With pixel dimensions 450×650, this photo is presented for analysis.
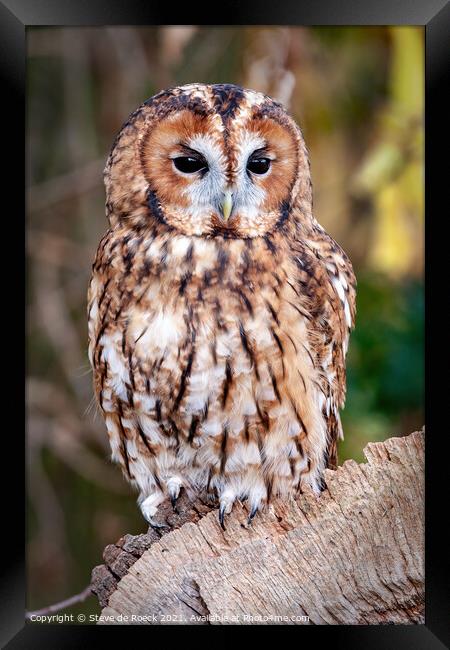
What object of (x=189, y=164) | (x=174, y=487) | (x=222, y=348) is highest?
(x=189, y=164)

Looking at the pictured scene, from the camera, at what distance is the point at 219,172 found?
1863 mm

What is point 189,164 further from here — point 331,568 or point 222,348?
point 331,568

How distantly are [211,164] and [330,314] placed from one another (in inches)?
17.4

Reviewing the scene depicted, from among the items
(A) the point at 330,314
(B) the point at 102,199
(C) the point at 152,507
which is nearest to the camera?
(A) the point at 330,314

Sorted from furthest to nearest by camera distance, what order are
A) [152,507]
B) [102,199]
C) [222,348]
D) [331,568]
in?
[102,199], [152,507], [222,348], [331,568]

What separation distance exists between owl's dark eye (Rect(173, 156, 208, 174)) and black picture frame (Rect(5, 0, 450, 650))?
279 mm

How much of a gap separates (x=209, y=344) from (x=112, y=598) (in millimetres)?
568

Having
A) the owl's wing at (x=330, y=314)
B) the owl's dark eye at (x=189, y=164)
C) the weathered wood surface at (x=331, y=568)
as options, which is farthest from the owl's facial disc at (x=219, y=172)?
the weathered wood surface at (x=331, y=568)

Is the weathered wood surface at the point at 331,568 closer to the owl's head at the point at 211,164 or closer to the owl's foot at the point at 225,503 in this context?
the owl's foot at the point at 225,503

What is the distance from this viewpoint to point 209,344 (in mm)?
1896

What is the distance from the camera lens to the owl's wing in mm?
1987
